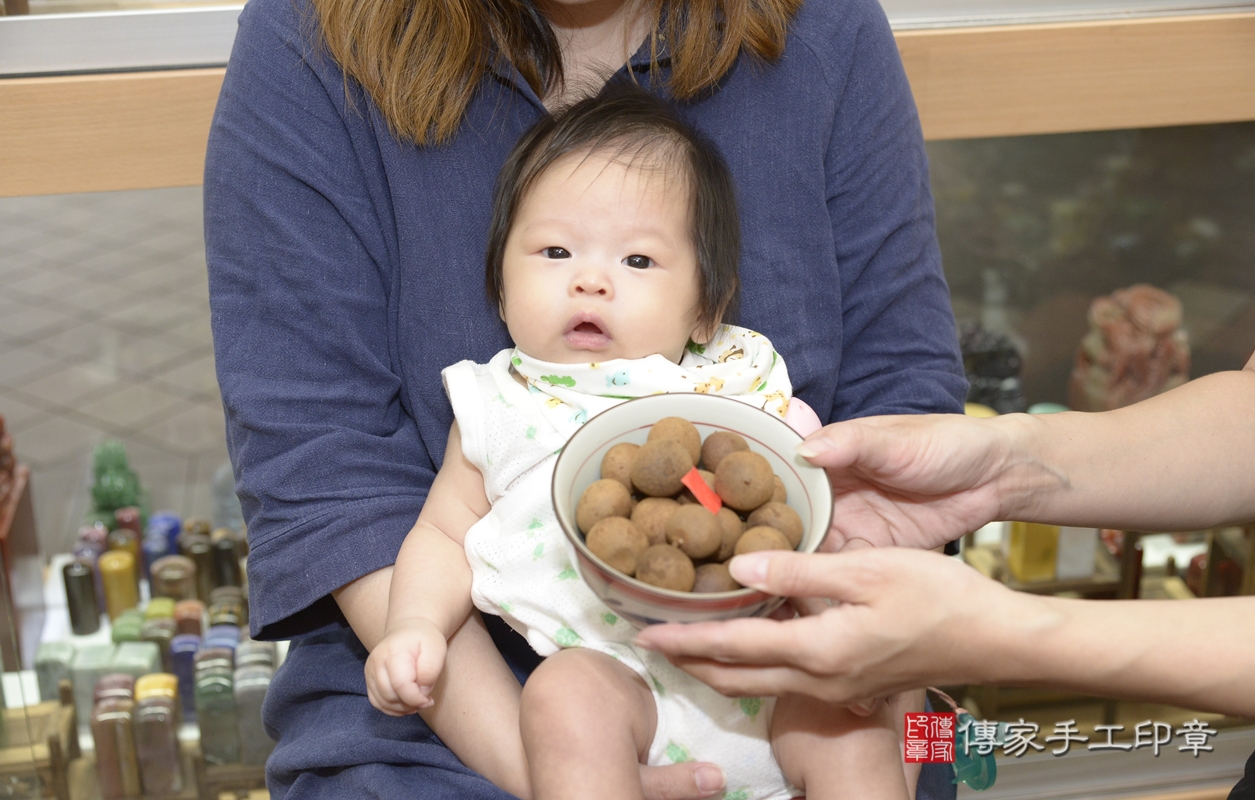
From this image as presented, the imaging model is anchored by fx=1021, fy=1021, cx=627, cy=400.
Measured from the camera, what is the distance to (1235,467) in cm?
119

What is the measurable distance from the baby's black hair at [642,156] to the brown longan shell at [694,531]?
1.16 ft

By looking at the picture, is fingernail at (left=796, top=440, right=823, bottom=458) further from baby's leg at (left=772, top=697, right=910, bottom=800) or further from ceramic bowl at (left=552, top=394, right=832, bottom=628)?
baby's leg at (left=772, top=697, right=910, bottom=800)

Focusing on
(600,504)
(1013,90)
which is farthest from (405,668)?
(1013,90)

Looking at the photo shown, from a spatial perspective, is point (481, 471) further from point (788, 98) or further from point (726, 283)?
point (788, 98)

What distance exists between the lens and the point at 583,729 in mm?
895

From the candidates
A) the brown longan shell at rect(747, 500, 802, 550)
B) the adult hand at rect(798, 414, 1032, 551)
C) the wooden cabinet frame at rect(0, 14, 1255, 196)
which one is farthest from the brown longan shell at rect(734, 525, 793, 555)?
the wooden cabinet frame at rect(0, 14, 1255, 196)

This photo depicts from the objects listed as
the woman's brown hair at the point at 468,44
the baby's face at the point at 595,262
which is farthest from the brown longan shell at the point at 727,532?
the woman's brown hair at the point at 468,44

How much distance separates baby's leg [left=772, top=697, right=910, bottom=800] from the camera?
36.9 inches

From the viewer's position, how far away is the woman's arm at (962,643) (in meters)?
0.85

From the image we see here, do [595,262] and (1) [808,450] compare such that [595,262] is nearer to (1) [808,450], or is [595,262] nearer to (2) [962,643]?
(1) [808,450]

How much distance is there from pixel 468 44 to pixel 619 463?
528mm

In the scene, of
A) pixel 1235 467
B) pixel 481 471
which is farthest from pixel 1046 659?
pixel 481 471

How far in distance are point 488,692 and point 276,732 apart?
34 cm

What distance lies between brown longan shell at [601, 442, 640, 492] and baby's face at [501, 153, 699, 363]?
21 cm
